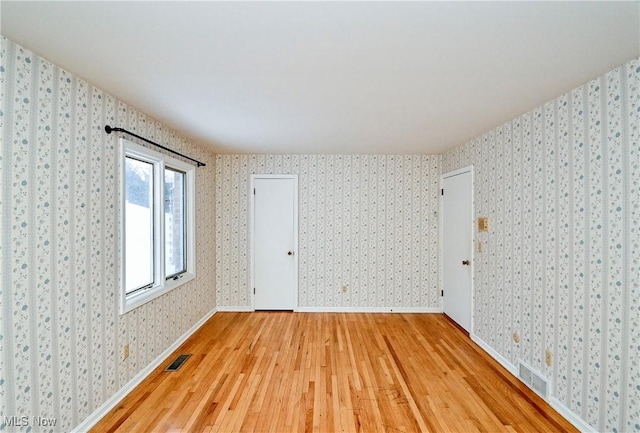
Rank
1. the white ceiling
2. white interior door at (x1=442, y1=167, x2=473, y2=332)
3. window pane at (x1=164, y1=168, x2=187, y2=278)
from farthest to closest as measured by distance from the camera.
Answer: white interior door at (x1=442, y1=167, x2=473, y2=332) < window pane at (x1=164, y1=168, x2=187, y2=278) < the white ceiling

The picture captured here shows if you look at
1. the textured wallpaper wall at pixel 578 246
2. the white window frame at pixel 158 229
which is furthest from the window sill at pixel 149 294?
the textured wallpaper wall at pixel 578 246

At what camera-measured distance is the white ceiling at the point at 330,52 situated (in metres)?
1.24

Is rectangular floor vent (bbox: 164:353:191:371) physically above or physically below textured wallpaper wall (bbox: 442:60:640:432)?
below

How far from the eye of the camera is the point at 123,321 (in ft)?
7.55

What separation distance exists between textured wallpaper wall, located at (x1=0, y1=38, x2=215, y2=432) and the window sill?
0.26 ft

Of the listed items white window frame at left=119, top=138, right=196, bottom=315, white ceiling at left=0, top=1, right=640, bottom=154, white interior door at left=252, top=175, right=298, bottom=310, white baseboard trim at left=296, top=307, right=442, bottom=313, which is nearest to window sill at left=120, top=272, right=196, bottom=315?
white window frame at left=119, top=138, right=196, bottom=315

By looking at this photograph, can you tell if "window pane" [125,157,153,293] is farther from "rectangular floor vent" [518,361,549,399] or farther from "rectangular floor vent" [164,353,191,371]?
"rectangular floor vent" [518,361,549,399]

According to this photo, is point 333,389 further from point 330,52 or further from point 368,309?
point 330,52

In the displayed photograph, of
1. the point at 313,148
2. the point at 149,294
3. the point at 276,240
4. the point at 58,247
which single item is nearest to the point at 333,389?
the point at 149,294

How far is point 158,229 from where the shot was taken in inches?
112

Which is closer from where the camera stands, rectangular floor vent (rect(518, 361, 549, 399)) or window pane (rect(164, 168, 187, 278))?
rectangular floor vent (rect(518, 361, 549, 399))

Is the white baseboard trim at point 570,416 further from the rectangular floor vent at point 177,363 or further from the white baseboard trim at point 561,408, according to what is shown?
the rectangular floor vent at point 177,363

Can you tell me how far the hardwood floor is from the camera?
6.53ft

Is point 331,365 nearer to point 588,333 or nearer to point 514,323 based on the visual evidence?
point 514,323
